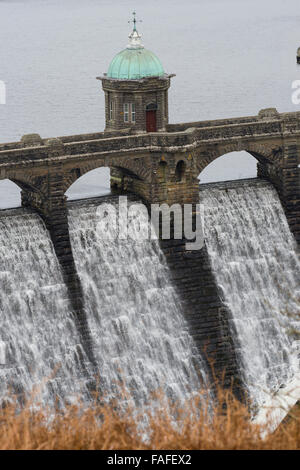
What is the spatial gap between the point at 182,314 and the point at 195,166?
1242 centimetres

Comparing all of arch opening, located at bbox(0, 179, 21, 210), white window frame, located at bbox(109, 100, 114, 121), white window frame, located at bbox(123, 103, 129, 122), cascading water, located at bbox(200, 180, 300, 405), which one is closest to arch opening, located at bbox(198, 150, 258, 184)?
arch opening, located at bbox(0, 179, 21, 210)

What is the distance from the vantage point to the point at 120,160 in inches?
3799

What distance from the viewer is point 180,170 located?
99.4 metres

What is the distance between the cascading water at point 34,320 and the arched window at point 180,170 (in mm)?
12753

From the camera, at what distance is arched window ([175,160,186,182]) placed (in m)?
98.9

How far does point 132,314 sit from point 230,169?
40986 mm

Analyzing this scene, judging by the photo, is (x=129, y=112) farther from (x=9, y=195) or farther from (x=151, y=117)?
(x=9, y=195)

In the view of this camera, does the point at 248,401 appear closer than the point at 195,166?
Yes

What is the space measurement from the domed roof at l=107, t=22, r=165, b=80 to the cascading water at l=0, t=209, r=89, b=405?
15091 millimetres

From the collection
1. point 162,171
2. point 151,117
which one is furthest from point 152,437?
point 151,117

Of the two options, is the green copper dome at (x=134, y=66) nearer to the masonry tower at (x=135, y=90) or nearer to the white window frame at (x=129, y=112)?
the masonry tower at (x=135, y=90)

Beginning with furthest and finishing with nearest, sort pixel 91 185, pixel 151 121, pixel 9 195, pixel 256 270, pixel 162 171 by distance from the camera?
pixel 91 185
pixel 9 195
pixel 151 121
pixel 256 270
pixel 162 171
